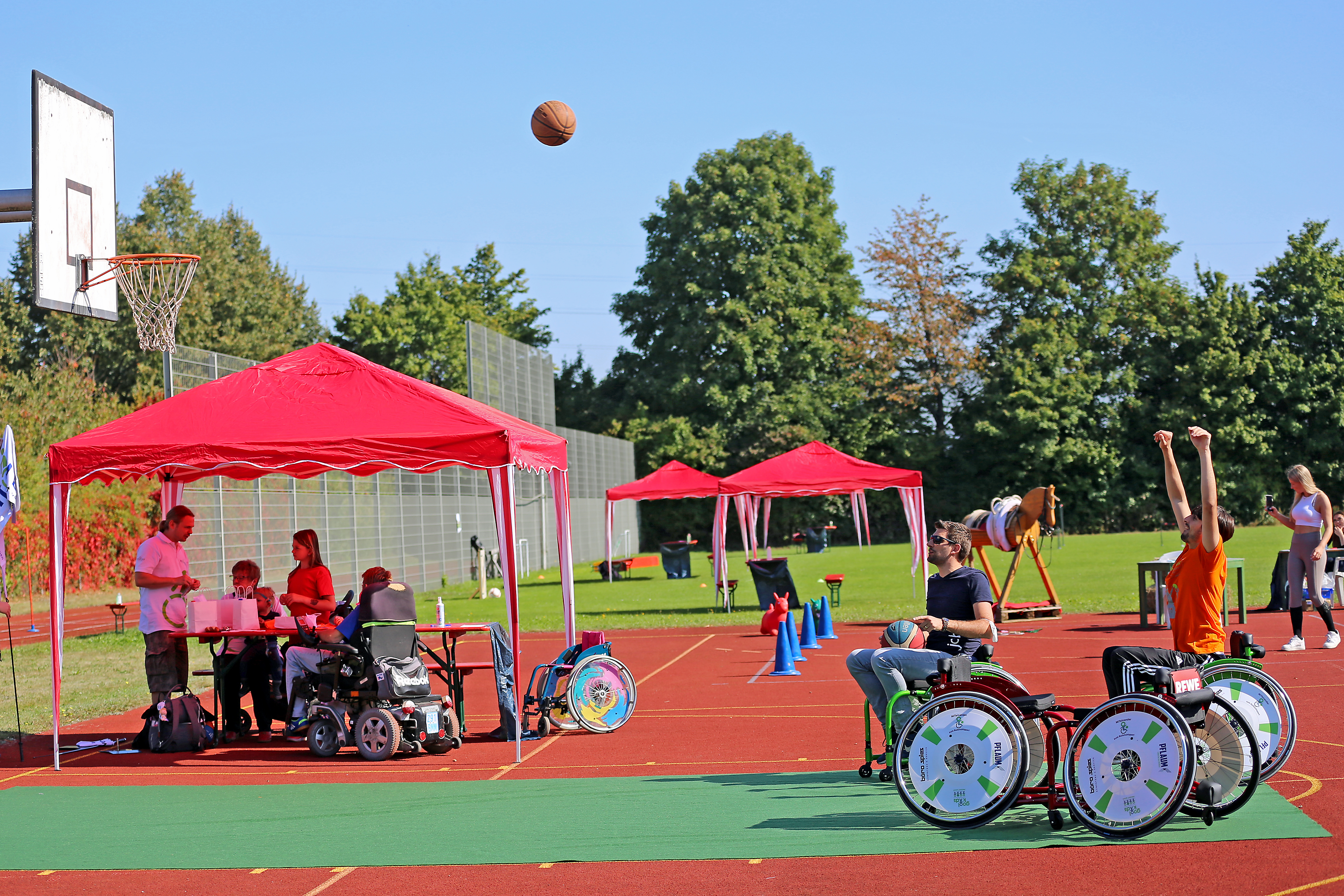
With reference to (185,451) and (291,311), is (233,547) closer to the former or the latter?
(185,451)

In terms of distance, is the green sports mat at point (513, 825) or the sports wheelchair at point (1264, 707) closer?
the green sports mat at point (513, 825)

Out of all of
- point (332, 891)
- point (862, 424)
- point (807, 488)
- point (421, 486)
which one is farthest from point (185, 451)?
point (862, 424)

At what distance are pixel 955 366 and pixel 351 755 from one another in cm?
4851

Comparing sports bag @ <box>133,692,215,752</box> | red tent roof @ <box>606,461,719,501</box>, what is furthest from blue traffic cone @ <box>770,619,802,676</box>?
red tent roof @ <box>606,461,719,501</box>

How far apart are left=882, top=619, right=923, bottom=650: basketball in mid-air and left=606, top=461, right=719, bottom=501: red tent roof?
19.6 metres

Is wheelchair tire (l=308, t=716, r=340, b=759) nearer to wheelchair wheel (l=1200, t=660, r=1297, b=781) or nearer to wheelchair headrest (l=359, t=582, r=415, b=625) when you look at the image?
wheelchair headrest (l=359, t=582, r=415, b=625)

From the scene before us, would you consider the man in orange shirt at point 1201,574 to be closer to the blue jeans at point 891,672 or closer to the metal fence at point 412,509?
the blue jeans at point 891,672

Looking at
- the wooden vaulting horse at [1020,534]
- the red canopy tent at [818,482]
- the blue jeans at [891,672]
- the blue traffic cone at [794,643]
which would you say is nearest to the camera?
the blue jeans at [891,672]

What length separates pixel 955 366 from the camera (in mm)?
55625

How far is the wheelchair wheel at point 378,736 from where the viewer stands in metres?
9.50

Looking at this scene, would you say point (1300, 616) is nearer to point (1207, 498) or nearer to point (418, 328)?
point (1207, 498)

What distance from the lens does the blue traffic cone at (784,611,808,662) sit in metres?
14.1

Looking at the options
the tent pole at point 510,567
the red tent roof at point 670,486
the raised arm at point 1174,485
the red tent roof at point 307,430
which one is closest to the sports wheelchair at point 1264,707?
the raised arm at point 1174,485

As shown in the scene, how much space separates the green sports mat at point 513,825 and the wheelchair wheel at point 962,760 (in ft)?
0.52
